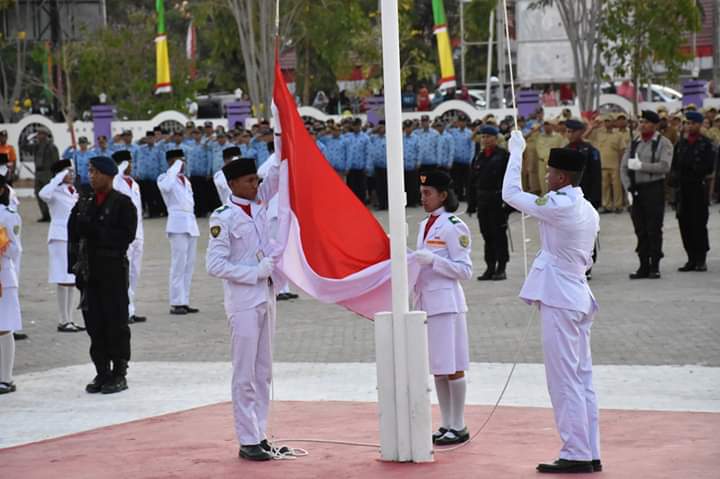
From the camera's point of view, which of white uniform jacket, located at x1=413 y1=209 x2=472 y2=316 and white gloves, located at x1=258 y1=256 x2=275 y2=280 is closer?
white gloves, located at x1=258 y1=256 x2=275 y2=280

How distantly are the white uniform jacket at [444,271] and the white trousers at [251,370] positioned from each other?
1.05 metres

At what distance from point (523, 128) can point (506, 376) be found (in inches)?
815

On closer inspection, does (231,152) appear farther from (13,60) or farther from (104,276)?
(13,60)

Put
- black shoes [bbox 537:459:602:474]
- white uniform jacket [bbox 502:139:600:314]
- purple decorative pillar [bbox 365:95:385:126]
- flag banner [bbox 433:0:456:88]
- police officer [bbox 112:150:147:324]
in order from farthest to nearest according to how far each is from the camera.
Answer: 1. purple decorative pillar [bbox 365:95:385:126]
2. flag banner [bbox 433:0:456:88]
3. police officer [bbox 112:150:147:324]
4. white uniform jacket [bbox 502:139:600:314]
5. black shoes [bbox 537:459:602:474]

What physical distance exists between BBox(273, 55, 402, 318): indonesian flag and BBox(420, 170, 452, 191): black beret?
1.53 feet

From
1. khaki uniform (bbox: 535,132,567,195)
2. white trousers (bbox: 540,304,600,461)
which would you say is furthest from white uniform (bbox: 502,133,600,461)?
khaki uniform (bbox: 535,132,567,195)

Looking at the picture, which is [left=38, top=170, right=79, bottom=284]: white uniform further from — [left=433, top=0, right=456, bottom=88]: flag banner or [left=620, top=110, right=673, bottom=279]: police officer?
[left=433, top=0, right=456, bottom=88]: flag banner

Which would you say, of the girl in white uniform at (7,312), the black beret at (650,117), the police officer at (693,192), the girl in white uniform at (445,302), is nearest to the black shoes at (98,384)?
the girl in white uniform at (7,312)

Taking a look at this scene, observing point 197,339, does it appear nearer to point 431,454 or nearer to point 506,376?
point 506,376

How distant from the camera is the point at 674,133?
82.3 ft

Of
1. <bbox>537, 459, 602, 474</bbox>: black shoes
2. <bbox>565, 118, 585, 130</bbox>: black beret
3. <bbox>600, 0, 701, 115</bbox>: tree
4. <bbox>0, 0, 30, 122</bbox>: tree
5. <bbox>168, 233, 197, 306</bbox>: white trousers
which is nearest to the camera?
<bbox>537, 459, 602, 474</bbox>: black shoes

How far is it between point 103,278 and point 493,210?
7905mm

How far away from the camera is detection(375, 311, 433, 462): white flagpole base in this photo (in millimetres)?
8883

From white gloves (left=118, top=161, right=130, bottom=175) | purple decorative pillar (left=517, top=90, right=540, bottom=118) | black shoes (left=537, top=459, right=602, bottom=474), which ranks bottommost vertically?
black shoes (left=537, top=459, right=602, bottom=474)
